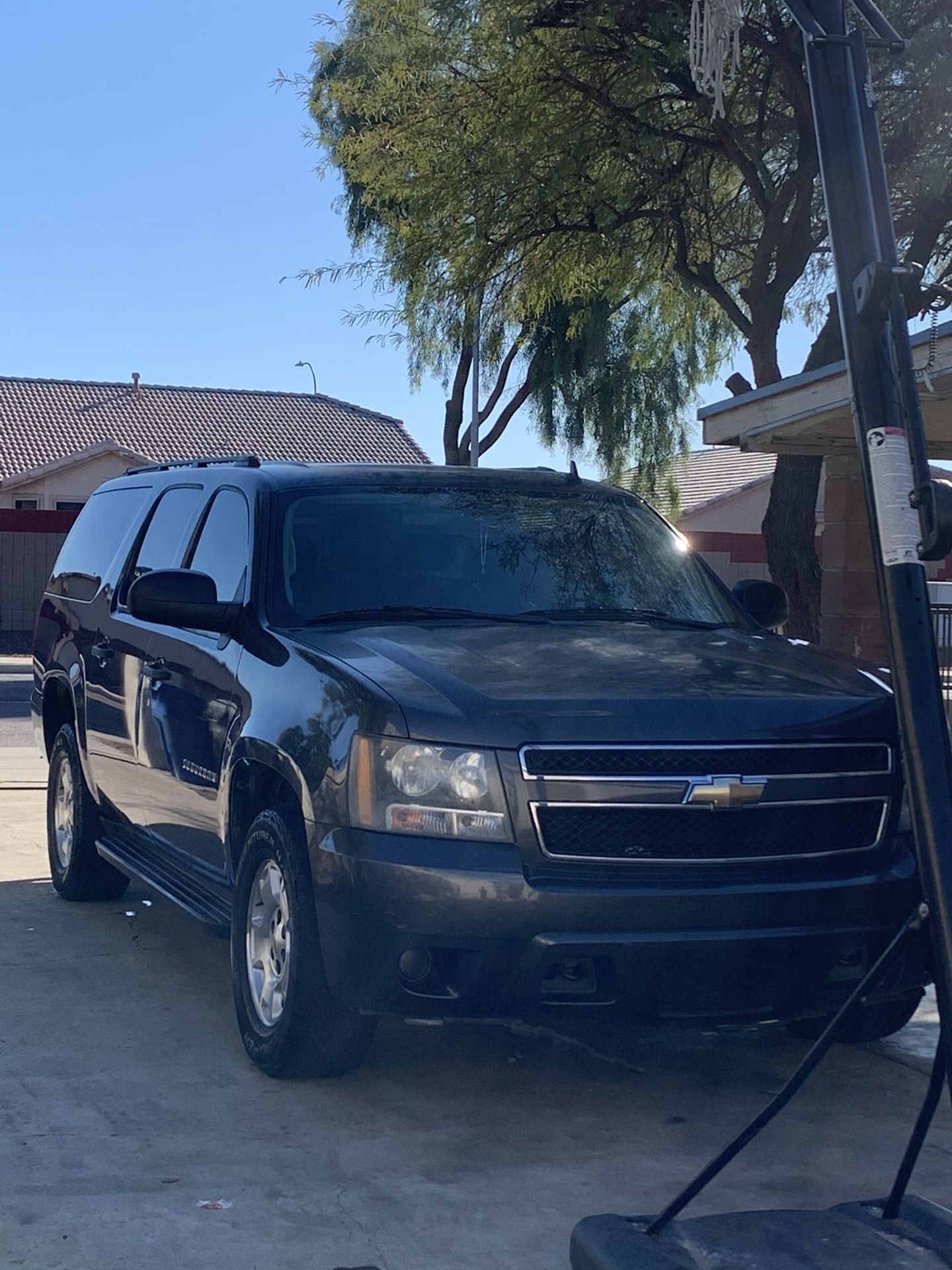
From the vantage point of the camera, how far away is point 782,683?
4934 millimetres

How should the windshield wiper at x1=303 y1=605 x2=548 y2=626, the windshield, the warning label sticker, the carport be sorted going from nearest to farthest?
the warning label sticker → the windshield wiper at x1=303 y1=605 x2=548 y2=626 → the windshield → the carport

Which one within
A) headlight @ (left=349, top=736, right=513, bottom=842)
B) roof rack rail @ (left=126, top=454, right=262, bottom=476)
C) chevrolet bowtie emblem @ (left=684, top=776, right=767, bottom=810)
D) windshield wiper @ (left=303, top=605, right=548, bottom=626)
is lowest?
chevrolet bowtie emblem @ (left=684, top=776, right=767, bottom=810)

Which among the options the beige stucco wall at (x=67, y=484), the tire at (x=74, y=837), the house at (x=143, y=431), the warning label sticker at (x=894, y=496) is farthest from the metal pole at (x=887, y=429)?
the beige stucco wall at (x=67, y=484)

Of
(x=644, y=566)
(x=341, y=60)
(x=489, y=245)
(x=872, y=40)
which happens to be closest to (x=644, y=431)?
(x=341, y=60)

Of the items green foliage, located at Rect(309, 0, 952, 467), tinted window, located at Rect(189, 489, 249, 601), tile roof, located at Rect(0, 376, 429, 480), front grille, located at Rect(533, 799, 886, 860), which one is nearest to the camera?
front grille, located at Rect(533, 799, 886, 860)

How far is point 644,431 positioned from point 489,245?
17.2 meters

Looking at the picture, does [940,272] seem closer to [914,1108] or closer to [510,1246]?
[914,1108]

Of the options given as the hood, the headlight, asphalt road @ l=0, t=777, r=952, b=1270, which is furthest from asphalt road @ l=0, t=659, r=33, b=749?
the headlight

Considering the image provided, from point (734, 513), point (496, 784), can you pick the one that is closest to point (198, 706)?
point (496, 784)

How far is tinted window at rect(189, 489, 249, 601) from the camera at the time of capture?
5.98 metres

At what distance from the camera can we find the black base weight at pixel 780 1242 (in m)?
3.50

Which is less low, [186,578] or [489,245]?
[489,245]

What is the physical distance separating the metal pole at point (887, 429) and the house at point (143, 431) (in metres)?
40.0

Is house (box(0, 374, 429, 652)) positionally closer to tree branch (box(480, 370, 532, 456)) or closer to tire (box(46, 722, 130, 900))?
tree branch (box(480, 370, 532, 456))
